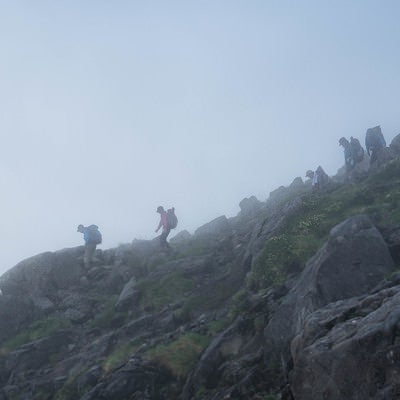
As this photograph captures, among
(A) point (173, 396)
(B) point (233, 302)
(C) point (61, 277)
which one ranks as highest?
(C) point (61, 277)

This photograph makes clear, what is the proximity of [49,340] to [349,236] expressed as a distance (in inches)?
593

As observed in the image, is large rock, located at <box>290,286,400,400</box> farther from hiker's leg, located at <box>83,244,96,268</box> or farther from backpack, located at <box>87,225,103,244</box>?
hiker's leg, located at <box>83,244,96,268</box>

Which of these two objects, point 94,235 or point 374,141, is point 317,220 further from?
point 94,235

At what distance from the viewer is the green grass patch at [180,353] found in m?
15.7

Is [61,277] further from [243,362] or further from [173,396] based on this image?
[243,362]

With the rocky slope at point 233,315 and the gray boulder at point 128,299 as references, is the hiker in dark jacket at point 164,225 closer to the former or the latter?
the rocky slope at point 233,315

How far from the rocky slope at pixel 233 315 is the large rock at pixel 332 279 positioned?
4 cm

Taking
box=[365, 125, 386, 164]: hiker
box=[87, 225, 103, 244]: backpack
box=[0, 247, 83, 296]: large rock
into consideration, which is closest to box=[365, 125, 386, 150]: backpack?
box=[365, 125, 386, 164]: hiker

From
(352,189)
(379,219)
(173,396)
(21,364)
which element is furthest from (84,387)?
(352,189)

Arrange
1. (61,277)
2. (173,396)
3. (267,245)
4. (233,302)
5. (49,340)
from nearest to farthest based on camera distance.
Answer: (173,396) → (233,302) → (267,245) → (49,340) → (61,277)

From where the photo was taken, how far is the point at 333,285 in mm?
14047

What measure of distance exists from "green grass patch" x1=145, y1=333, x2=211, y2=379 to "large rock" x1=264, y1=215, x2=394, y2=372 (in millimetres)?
3285

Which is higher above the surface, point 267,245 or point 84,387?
point 267,245

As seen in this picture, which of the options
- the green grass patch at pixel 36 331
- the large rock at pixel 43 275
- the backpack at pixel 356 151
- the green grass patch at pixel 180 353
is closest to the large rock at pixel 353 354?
the green grass patch at pixel 180 353
